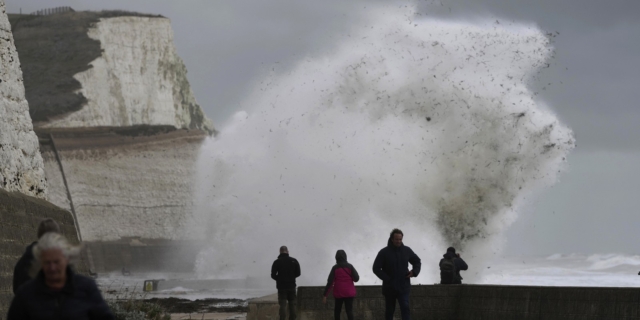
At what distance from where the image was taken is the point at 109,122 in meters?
75.1

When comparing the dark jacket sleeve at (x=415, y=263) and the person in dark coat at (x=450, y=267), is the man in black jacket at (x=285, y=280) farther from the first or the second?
the dark jacket sleeve at (x=415, y=263)

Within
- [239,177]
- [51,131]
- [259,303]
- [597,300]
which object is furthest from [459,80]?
[51,131]

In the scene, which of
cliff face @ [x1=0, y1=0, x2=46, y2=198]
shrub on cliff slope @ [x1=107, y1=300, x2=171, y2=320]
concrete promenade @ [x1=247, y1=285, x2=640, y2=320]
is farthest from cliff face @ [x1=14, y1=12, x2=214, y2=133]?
concrete promenade @ [x1=247, y1=285, x2=640, y2=320]

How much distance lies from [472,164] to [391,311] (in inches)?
967

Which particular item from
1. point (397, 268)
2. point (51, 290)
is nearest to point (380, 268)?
point (397, 268)

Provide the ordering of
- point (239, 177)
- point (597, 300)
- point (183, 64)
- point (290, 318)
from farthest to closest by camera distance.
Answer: point (183, 64)
point (239, 177)
point (290, 318)
point (597, 300)

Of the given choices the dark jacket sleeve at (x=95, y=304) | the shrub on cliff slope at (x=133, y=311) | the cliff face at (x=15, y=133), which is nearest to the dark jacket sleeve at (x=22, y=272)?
the dark jacket sleeve at (x=95, y=304)

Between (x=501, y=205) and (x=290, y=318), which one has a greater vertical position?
(x=501, y=205)

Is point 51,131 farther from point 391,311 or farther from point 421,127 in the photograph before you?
point 391,311

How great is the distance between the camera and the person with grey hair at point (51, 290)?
4.20 m

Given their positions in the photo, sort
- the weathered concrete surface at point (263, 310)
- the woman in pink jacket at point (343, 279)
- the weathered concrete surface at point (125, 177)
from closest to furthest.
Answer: the woman in pink jacket at point (343, 279) < the weathered concrete surface at point (263, 310) < the weathered concrete surface at point (125, 177)

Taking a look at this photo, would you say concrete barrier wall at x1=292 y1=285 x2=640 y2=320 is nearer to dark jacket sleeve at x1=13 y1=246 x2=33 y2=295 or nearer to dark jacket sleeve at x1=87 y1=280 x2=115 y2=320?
dark jacket sleeve at x1=13 y1=246 x2=33 y2=295

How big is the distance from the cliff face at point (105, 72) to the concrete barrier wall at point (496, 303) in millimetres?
58606

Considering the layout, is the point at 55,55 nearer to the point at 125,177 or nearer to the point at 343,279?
the point at 125,177
